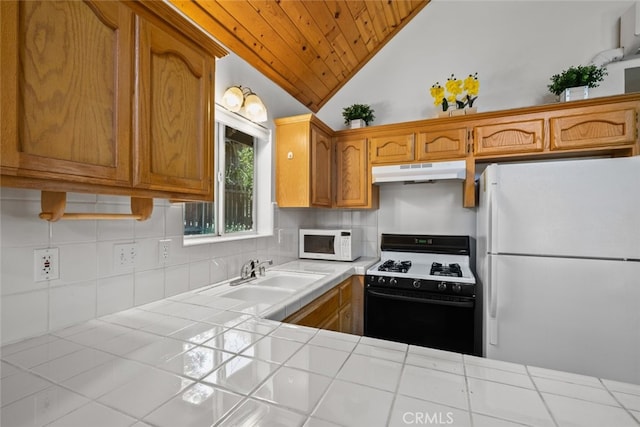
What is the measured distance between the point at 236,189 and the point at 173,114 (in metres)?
1.11

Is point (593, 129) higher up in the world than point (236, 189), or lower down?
higher up

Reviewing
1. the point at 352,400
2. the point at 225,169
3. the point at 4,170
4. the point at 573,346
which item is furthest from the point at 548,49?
the point at 4,170

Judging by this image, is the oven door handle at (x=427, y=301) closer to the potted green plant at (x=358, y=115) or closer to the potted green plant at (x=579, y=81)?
the potted green plant at (x=358, y=115)

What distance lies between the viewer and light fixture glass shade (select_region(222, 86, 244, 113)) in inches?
69.2

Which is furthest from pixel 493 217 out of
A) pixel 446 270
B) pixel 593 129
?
pixel 593 129

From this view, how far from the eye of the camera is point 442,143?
2.32m

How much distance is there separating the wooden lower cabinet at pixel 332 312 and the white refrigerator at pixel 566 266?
92 cm

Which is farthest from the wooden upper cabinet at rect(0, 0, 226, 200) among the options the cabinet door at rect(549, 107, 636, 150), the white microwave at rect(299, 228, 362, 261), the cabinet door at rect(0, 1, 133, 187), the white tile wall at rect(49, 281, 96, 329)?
the cabinet door at rect(549, 107, 636, 150)

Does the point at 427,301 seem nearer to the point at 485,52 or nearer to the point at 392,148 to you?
the point at 392,148

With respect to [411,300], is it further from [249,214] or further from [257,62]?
[257,62]

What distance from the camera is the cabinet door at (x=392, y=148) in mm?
2426

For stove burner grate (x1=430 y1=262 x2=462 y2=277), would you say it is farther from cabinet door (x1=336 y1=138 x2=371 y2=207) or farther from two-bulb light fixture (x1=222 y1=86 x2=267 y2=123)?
two-bulb light fixture (x1=222 y1=86 x2=267 y2=123)

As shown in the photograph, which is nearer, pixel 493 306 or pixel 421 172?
pixel 493 306

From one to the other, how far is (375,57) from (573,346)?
2.84 meters
